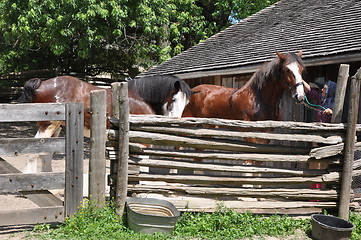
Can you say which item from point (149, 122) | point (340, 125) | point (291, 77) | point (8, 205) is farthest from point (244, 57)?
point (8, 205)

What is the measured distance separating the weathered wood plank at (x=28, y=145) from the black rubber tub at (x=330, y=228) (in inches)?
133

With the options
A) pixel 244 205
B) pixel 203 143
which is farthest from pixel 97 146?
pixel 244 205

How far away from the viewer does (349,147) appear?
5211mm

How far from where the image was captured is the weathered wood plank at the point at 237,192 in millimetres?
5035

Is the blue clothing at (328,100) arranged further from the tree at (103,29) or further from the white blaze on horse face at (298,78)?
the tree at (103,29)

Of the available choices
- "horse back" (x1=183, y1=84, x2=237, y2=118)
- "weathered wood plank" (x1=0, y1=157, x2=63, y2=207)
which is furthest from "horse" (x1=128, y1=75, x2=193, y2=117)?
"weathered wood plank" (x1=0, y1=157, x2=63, y2=207)

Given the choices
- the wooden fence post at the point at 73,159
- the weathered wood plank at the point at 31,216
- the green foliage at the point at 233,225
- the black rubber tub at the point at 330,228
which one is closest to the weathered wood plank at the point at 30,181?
the wooden fence post at the point at 73,159

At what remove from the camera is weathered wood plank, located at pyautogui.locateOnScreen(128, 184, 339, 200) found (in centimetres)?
504

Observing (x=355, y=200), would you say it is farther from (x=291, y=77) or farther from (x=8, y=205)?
(x=8, y=205)

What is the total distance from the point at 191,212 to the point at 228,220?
0.51 metres

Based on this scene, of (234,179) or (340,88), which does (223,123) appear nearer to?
(234,179)

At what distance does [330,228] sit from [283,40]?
5688 millimetres

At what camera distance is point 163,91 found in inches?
262

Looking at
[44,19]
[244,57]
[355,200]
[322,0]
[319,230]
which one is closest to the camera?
[319,230]
